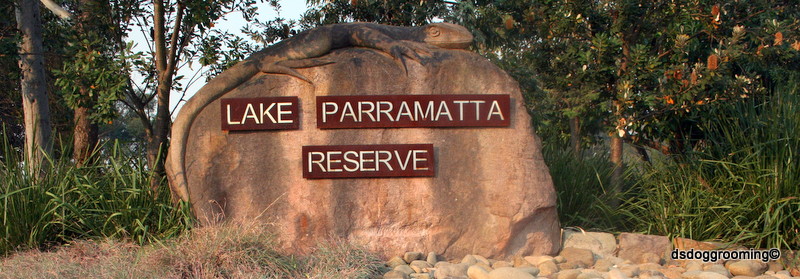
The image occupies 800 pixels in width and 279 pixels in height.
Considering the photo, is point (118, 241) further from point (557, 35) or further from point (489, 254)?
point (557, 35)

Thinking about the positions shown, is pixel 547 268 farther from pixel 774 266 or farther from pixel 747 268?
pixel 774 266

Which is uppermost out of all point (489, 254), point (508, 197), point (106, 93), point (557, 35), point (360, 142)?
point (557, 35)

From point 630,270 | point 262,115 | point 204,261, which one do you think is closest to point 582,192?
point 630,270

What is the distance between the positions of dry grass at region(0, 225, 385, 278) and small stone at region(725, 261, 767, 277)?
274cm

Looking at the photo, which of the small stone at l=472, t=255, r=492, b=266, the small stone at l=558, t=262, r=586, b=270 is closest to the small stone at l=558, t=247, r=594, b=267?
the small stone at l=558, t=262, r=586, b=270

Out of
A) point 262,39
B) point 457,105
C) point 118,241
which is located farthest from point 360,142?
point 262,39

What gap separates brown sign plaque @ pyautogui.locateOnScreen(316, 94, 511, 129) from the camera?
564 centimetres

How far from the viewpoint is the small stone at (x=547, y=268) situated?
5309 millimetres

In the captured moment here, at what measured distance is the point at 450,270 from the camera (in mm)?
5203

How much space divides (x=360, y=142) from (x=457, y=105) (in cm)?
83

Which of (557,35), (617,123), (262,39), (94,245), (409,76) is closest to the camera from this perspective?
(94,245)

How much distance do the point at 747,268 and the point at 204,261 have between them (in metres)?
4.02

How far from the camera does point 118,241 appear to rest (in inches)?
222

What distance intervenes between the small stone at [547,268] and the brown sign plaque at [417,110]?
1.13 m
